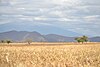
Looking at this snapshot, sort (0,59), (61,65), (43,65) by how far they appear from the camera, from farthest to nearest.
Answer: (0,59) < (43,65) < (61,65)

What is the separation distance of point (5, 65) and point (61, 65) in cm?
332

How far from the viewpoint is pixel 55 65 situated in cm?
1484

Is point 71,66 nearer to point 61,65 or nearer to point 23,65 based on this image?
point 61,65

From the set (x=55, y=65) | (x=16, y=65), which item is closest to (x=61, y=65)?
(x=55, y=65)

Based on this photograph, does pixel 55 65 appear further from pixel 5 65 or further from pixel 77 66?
pixel 5 65

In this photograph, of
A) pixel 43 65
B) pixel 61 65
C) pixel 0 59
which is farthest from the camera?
pixel 0 59

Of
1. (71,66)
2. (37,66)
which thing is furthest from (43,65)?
(71,66)

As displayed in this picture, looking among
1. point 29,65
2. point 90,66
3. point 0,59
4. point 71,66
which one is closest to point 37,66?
point 29,65

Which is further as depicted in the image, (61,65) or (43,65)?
(43,65)

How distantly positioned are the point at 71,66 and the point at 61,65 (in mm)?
530

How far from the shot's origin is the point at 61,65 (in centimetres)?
1466

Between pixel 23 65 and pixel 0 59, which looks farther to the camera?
pixel 0 59

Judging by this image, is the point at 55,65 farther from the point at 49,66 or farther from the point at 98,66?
the point at 98,66

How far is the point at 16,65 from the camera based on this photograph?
15500 mm
